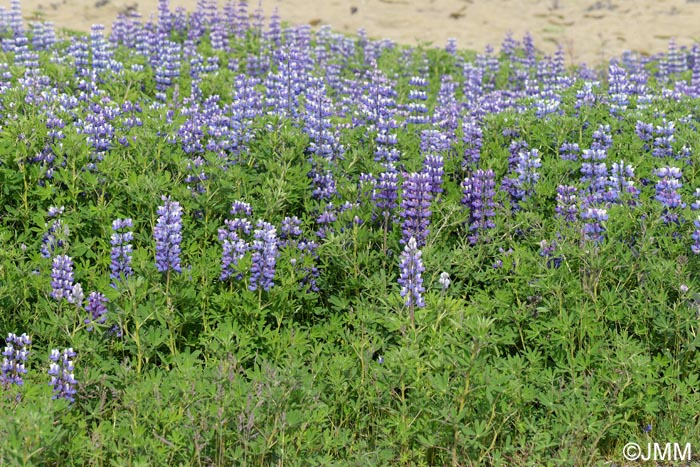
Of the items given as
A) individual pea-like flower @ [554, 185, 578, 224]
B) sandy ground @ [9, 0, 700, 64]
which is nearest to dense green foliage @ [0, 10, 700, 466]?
individual pea-like flower @ [554, 185, 578, 224]

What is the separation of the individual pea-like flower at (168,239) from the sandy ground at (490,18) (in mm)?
8991

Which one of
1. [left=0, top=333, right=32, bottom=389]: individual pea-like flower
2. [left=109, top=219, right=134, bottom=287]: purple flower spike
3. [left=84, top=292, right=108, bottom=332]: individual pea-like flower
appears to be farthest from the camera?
[left=109, top=219, right=134, bottom=287]: purple flower spike

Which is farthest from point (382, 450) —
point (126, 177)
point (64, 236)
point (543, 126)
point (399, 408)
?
point (543, 126)

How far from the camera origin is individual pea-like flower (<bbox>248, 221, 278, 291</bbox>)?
4.64m

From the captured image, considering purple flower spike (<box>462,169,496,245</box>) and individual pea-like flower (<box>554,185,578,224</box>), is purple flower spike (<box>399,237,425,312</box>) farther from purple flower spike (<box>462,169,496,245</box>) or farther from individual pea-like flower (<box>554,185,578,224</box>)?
individual pea-like flower (<box>554,185,578,224</box>)

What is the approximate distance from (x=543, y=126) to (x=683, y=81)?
3.97m

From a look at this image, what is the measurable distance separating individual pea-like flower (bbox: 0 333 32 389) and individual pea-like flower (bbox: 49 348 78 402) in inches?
6.0

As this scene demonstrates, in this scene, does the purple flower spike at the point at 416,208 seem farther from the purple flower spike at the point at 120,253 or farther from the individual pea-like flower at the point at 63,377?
the individual pea-like flower at the point at 63,377

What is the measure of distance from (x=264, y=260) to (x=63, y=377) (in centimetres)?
119

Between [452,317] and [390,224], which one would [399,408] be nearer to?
[452,317]

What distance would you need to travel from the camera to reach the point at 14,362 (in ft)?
13.7

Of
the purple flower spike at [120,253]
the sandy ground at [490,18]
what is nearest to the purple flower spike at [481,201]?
the purple flower spike at [120,253]

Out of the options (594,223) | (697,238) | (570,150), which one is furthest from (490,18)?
(697,238)

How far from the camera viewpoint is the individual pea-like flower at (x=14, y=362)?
13.5 feet
